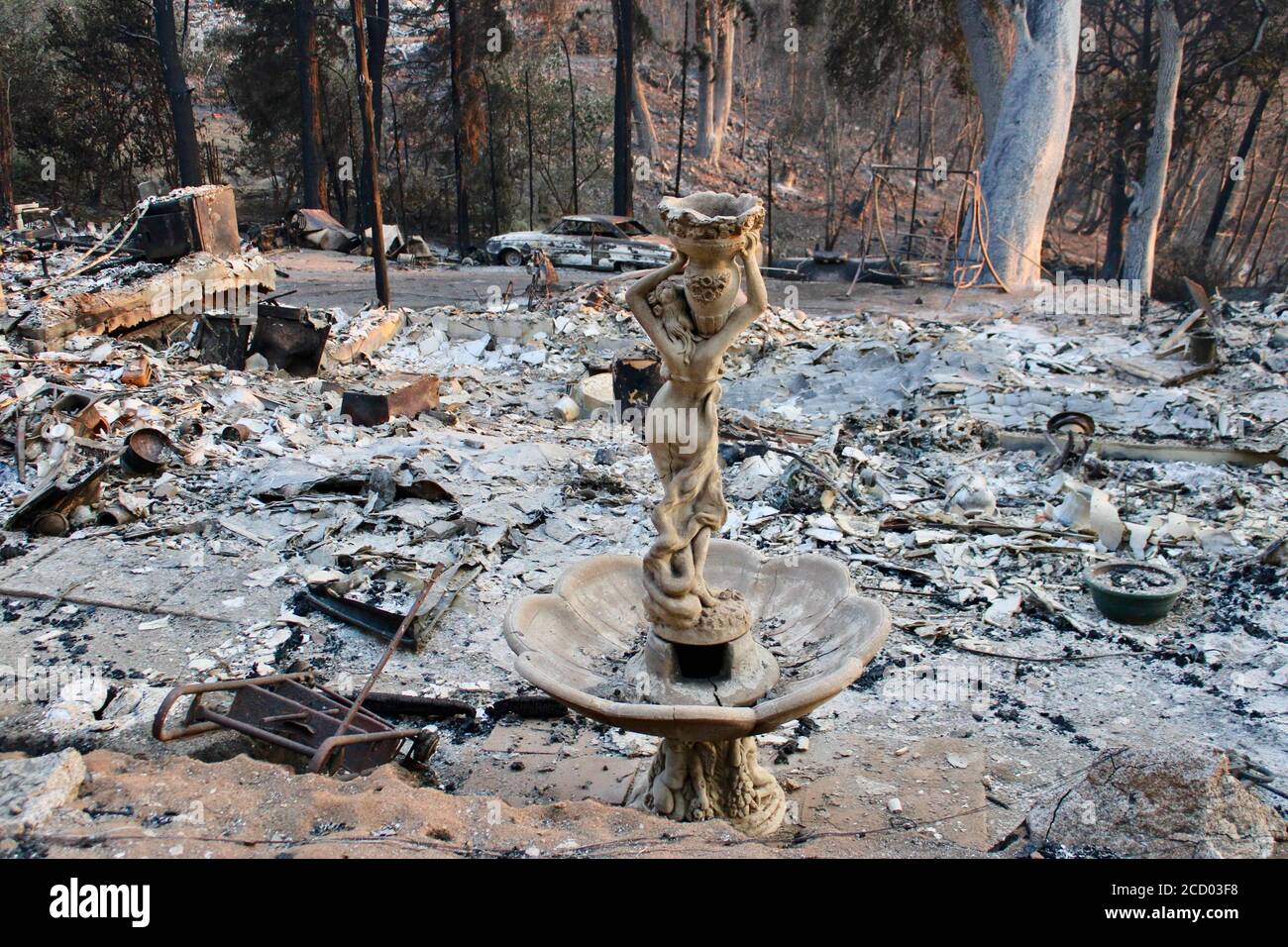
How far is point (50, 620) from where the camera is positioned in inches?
266

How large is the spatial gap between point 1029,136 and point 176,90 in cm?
1831

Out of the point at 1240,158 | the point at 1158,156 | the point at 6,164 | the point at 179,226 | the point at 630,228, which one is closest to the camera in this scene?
the point at 179,226

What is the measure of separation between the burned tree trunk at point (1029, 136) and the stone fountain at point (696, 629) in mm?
16088

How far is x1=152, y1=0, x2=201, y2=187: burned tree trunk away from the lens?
2144 centimetres

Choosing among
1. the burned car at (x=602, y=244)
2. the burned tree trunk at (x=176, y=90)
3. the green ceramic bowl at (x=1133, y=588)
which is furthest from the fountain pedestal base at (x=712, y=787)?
the burned tree trunk at (x=176, y=90)

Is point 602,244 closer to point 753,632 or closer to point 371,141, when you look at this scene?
point 371,141

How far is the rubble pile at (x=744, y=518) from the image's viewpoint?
6023mm

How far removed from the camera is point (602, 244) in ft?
66.8

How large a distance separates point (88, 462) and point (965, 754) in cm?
815

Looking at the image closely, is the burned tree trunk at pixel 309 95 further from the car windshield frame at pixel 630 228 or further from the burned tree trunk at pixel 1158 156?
the burned tree trunk at pixel 1158 156

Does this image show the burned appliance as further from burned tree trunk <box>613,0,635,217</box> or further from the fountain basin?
the fountain basin

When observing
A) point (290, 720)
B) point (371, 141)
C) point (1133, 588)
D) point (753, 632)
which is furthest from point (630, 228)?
point (290, 720)

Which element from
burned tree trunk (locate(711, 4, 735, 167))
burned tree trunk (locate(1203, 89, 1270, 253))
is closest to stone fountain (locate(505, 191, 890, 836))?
burned tree trunk (locate(1203, 89, 1270, 253))

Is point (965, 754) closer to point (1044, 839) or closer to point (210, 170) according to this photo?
point (1044, 839)
